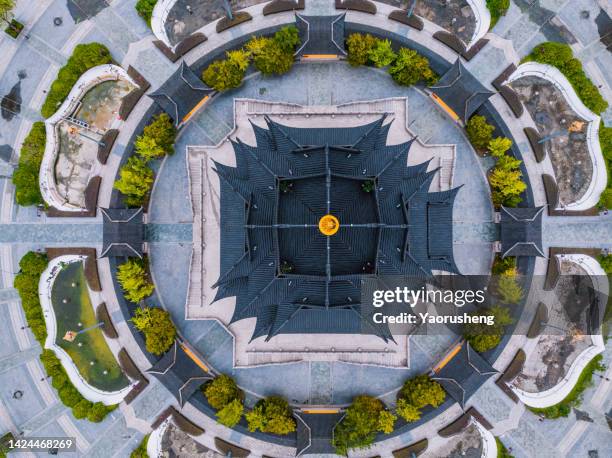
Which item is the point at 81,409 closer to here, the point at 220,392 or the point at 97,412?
the point at 97,412

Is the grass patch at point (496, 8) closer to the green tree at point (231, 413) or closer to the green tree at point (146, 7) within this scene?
the green tree at point (146, 7)

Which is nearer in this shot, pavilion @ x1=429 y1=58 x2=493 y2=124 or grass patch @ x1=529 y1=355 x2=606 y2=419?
pavilion @ x1=429 y1=58 x2=493 y2=124

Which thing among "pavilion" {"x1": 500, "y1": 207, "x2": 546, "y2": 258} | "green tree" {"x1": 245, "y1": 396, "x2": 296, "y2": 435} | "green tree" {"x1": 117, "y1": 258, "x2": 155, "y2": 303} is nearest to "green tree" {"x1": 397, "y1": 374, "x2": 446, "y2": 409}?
"green tree" {"x1": 245, "y1": 396, "x2": 296, "y2": 435}

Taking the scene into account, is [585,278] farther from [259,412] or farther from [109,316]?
[109,316]

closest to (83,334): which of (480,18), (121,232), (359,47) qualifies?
(121,232)

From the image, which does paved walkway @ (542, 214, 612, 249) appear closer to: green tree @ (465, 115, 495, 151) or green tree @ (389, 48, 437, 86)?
green tree @ (465, 115, 495, 151)

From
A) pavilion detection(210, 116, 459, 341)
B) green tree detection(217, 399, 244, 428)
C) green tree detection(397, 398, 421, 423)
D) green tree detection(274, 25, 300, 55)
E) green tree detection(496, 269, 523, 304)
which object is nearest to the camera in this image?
pavilion detection(210, 116, 459, 341)

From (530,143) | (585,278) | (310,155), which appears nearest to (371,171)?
(310,155)
